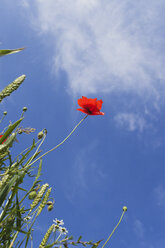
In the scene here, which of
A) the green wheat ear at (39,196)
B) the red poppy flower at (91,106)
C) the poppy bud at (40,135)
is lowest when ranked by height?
the green wheat ear at (39,196)

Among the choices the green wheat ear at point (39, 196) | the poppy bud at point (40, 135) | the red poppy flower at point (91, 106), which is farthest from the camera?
the red poppy flower at point (91, 106)

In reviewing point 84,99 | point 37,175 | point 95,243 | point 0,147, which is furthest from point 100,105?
point 0,147

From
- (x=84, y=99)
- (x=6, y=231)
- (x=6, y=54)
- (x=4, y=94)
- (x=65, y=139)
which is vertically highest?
(x=84, y=99)

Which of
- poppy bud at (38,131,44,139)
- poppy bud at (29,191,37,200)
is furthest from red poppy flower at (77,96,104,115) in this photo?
poppy bud at (29,191,37,200)

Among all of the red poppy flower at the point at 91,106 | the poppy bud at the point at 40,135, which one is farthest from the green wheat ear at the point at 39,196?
the red poppy flower at the point at 91,106

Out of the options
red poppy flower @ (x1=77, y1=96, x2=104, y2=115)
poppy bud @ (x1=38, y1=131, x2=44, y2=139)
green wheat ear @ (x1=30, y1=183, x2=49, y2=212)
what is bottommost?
green wheat ear @ (x1=30, y1=183, x2=49, y2=212)

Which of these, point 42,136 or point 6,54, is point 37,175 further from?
point 6,54

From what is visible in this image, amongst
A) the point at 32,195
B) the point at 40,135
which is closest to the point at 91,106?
the point at 40,135

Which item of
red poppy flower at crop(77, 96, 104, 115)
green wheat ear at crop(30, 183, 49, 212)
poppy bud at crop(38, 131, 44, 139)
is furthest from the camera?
red poppy flower at crop(77, 96, 104, 115)

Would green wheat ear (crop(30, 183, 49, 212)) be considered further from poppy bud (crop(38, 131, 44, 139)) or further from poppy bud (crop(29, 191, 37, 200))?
poppy bud (crop(38, 131, 44, 139))

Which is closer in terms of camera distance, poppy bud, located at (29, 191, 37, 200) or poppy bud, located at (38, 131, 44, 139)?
poppy bud, located at (29, 191, 37, 200)

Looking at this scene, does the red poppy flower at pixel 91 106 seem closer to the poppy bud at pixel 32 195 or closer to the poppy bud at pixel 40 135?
the poppy bud at pixel 40 135
